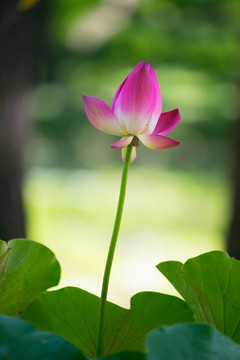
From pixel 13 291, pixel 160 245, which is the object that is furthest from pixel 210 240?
pixel 13 291

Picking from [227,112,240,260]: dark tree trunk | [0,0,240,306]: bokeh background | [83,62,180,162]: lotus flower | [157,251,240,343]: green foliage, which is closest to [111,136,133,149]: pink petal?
[83,62,180,162]: lotus flower

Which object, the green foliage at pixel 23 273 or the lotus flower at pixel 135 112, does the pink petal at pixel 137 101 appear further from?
the green foliage at pixel 23 273

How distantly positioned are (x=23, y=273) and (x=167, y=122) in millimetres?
172

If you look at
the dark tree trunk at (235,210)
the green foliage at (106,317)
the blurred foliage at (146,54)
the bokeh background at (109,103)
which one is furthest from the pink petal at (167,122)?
the blurred foliage at (146,54)

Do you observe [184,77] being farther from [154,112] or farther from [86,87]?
[154,112]

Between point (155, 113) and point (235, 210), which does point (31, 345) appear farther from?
point (235, 210)

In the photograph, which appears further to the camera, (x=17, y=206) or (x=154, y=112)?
(x=17, y=206)

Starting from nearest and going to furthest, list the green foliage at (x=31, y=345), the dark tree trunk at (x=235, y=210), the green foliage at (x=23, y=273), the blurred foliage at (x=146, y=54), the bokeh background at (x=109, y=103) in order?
the green foliage at (x=31, y=345) < the green foliage at (x=23, y=273) < the dark tree trunk at (x=235, y=210) < the bokeh background at (x=109, y=103) < the blurred foliage at (x=146, y=54)

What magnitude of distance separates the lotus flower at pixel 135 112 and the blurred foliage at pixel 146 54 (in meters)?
3.41

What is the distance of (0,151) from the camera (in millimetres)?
2754

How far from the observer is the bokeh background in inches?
113

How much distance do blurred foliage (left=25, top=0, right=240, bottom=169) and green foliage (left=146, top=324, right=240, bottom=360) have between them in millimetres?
3516

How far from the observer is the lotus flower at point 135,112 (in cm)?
38

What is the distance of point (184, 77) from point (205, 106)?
1531 millimetres
